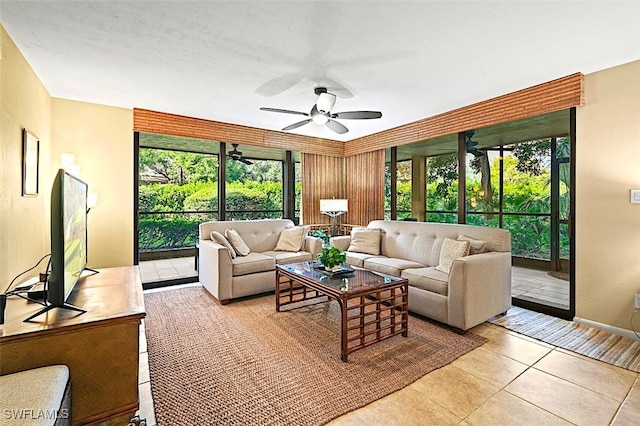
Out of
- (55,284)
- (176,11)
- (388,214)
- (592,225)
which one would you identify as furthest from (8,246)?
(592,225)

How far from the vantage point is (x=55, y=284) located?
1.52 meters

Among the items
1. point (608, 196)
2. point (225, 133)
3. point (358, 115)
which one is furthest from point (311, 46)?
point (608, 196)

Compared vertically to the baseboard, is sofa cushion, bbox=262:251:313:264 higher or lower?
higher

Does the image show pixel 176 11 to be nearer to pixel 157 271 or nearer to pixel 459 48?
pixel 459 48

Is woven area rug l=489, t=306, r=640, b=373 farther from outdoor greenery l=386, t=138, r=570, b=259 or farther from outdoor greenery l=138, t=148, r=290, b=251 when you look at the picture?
outdoor greenery l=138, t=148, r=290, b=251

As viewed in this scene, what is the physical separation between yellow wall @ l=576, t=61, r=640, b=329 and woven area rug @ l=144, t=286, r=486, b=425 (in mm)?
1356

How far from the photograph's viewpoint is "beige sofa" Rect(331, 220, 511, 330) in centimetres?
279

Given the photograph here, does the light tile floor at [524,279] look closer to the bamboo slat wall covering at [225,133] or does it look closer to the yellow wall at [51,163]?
the yellow wall at [51,163]

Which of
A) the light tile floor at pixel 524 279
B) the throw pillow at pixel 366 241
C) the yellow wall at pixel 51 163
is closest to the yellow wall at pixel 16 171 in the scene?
the yellow wall at pixel 51 163

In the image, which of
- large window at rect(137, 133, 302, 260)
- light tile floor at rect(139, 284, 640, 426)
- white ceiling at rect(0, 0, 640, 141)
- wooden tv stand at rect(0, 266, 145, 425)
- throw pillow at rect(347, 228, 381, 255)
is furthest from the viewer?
large window at rect(137, 133, 302, 260)

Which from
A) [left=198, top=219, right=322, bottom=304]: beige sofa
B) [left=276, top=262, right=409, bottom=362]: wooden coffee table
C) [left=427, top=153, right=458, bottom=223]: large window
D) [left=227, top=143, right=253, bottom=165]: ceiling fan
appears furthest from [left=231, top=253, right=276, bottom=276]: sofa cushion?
[left=427, top=153, right=458, bottom=223]: large window

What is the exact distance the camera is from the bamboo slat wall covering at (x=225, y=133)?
4230mm

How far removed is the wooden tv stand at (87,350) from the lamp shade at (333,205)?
3.89 m

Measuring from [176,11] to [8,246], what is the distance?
2.11 metres
